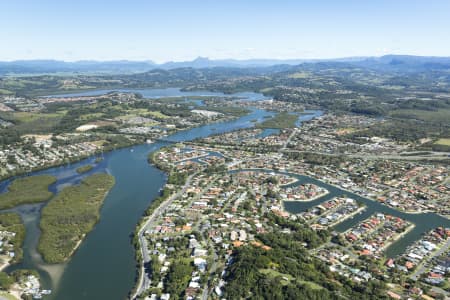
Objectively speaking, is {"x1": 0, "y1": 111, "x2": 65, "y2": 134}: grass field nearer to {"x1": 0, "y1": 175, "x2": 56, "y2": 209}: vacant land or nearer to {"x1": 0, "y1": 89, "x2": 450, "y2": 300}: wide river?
{"x1": 0, "y1": 89, "x2": 450, "y2": 300}: wide river

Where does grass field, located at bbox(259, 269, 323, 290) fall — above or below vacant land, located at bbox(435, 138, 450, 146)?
below

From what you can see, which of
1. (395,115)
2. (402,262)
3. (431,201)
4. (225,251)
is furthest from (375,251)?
(395,115)

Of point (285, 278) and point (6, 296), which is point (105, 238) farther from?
point (285, 278)

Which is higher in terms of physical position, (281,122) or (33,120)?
(33,120)

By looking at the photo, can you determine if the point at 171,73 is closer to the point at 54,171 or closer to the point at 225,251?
the point at 54,171

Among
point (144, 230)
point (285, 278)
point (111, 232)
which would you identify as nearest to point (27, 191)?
point (111, 232)

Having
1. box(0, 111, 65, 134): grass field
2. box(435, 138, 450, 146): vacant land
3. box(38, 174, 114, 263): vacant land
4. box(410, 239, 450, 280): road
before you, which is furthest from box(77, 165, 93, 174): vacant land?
box(435, 138, 450, 146): vacant land
